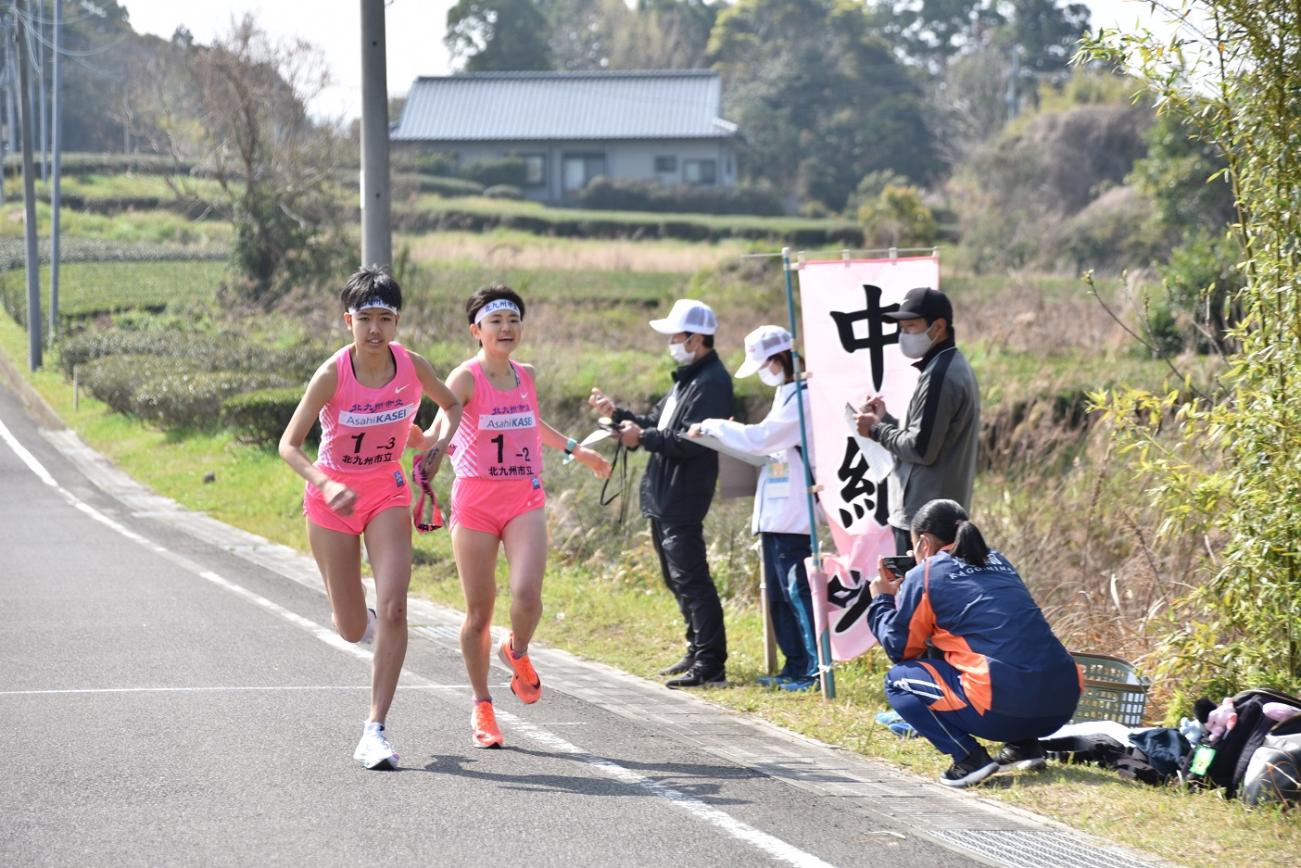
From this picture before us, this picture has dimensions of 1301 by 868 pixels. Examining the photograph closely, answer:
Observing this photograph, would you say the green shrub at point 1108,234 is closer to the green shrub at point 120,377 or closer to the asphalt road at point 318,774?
the green shrub at point 120,377

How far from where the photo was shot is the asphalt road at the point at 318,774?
5.54 meters

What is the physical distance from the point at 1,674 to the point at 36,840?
3.41 m

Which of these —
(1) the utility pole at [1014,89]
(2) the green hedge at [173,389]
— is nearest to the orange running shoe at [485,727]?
(2) the green hedge at [173,389]

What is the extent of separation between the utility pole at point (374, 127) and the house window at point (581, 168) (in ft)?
188

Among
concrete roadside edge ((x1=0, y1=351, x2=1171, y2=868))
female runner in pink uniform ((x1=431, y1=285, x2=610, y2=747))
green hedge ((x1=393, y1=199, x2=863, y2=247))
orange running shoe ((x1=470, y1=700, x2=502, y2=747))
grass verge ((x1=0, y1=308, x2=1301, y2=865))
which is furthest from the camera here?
green hedge ((x1=393, y1=199, x2=863, y2=247))

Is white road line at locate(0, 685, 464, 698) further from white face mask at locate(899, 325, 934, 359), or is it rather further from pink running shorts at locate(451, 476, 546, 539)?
white face mask at locate(899, 325, 934, 359)

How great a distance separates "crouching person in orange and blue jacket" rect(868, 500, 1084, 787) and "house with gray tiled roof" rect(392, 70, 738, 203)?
2449 inches

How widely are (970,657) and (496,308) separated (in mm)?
2630

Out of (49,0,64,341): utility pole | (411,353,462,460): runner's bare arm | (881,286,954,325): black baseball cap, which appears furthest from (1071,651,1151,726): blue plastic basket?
(49,0,64,341): utility pole

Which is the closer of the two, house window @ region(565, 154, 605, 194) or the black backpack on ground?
the black backpack on ground

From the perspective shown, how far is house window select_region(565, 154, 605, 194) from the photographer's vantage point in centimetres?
7050

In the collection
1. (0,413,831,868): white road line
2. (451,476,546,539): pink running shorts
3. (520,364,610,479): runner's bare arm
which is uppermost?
(520,364,610,479): runner's bare arm

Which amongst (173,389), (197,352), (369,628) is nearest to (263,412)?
(173,389)

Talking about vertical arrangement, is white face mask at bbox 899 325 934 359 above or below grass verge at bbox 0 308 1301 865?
A: above
